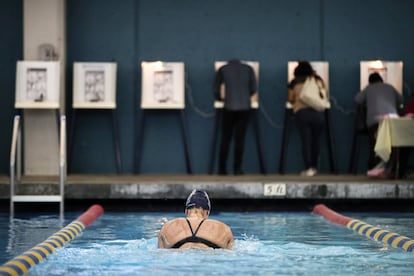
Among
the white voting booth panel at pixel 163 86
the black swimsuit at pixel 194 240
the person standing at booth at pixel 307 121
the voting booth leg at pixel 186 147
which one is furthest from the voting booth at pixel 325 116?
the black swimsuit at pixel 194 240

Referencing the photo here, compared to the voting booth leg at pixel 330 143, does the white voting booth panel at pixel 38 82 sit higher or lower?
higher

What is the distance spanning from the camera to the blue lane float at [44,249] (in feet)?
23.4

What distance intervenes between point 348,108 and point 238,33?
2110mm

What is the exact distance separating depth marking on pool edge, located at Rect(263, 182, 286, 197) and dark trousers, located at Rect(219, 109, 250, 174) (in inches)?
78.8

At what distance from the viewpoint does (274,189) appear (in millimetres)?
13156

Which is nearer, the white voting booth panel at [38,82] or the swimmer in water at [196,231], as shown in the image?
the swimmer in water at [196,231]

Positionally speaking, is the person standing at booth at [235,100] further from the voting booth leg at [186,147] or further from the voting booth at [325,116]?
the voting booth at [325,116]

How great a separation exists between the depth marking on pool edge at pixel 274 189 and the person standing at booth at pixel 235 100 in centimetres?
200

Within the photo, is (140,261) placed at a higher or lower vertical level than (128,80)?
lower

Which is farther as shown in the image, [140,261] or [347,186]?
[347,186]

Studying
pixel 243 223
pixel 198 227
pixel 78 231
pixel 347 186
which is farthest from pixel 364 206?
pixel 198 227

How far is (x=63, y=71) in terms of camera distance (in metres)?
15.5

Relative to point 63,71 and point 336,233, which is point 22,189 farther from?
point 336,233

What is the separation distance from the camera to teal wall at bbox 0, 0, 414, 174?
16.2 m
